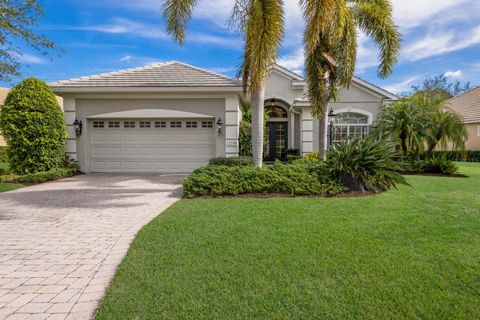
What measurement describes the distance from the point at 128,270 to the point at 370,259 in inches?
116

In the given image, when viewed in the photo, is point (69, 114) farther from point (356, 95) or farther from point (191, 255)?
point (356, 95)

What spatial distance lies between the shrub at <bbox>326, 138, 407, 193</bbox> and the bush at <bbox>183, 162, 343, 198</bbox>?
492mm

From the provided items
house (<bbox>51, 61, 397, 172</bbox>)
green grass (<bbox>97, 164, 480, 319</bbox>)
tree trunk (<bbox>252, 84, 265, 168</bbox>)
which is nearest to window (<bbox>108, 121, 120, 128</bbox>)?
house (<bbox>51, 61, 397, 172</bbox>)

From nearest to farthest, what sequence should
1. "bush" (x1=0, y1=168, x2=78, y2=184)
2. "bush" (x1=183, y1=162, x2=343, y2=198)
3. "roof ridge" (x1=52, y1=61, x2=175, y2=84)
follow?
"bush" (x1=183, y1=162, x2=343, y2=198), "bush" (x1=0, y1=168, x2=78, y2=184), "roof ridge" (x1=52, y1=61, x2=175, y2=84)

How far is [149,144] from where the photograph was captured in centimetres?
1323

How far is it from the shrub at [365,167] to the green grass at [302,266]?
223cm

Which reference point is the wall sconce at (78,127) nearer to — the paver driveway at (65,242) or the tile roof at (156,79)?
the tile roof at (156,79)

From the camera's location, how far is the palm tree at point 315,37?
757 cm

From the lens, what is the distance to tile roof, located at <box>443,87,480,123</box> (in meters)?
24.7

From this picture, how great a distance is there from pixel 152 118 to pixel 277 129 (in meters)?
8.68

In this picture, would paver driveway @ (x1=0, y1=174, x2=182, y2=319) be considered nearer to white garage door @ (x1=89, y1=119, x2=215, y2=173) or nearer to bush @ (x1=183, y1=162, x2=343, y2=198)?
bush @ (x1=183, y1=162, x2=343, y2=198)

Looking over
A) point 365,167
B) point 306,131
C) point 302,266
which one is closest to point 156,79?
point 306,131

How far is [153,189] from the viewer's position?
920 cm

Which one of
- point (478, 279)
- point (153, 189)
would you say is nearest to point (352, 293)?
point (478, 279)
